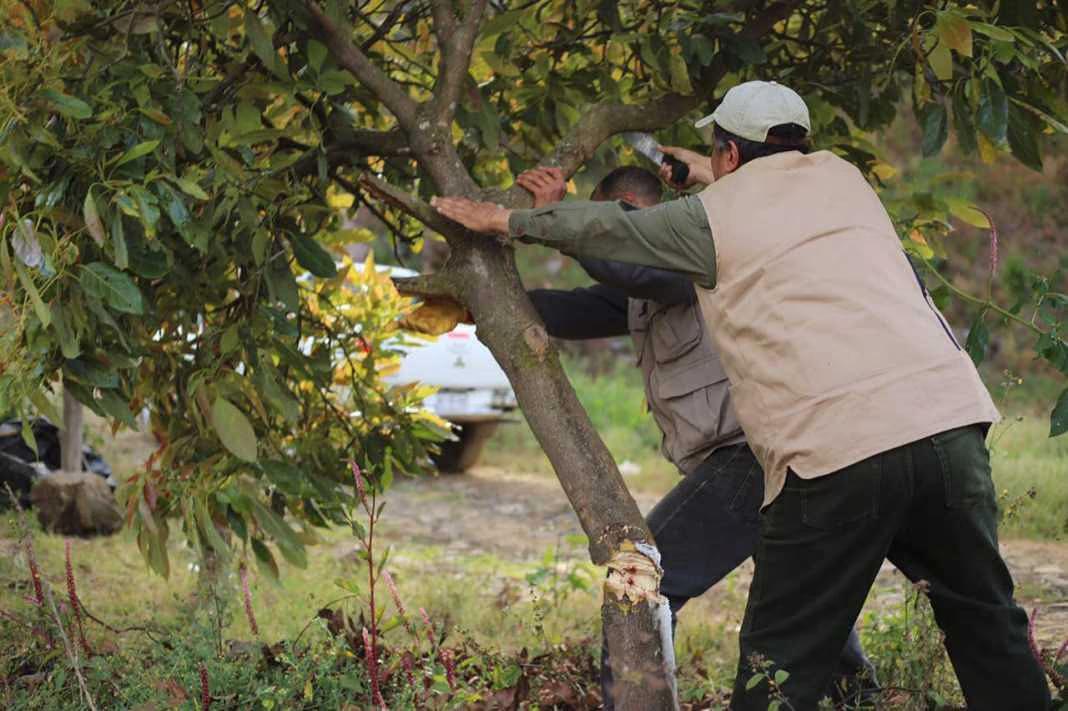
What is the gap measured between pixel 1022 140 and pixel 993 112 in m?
0.15

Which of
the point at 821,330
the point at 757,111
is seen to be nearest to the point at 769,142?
the point at 757,111

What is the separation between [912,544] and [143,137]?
1.96 meters

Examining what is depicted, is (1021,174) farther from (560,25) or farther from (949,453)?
(949,453)

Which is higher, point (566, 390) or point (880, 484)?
point (566, 390)

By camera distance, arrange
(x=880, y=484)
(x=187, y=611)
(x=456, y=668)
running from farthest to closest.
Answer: (x=187, y=611) → (x=456, y=668) → (x=880, y=484)

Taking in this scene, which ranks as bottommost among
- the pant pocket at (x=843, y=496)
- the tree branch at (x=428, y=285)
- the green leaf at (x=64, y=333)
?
the pant pocket at (x=843, y=496)

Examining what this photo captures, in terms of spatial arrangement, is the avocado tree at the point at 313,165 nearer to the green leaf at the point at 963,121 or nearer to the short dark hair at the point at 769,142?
the green leaf at the point at 963,121

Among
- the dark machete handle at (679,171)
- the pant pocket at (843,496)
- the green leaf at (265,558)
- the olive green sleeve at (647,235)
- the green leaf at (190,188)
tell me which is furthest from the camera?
the green leaf at (265,558)

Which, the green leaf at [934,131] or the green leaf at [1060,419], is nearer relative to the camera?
the green leaf at [1060,419]

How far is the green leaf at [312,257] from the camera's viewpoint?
343cm

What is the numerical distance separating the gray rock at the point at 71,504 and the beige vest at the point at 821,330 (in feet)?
15.8

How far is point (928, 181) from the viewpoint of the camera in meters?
3.73

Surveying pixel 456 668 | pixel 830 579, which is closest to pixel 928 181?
pixel 830 579

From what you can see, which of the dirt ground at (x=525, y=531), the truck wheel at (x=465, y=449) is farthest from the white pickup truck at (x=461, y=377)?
the dirt ground at (x=525, y=531)
